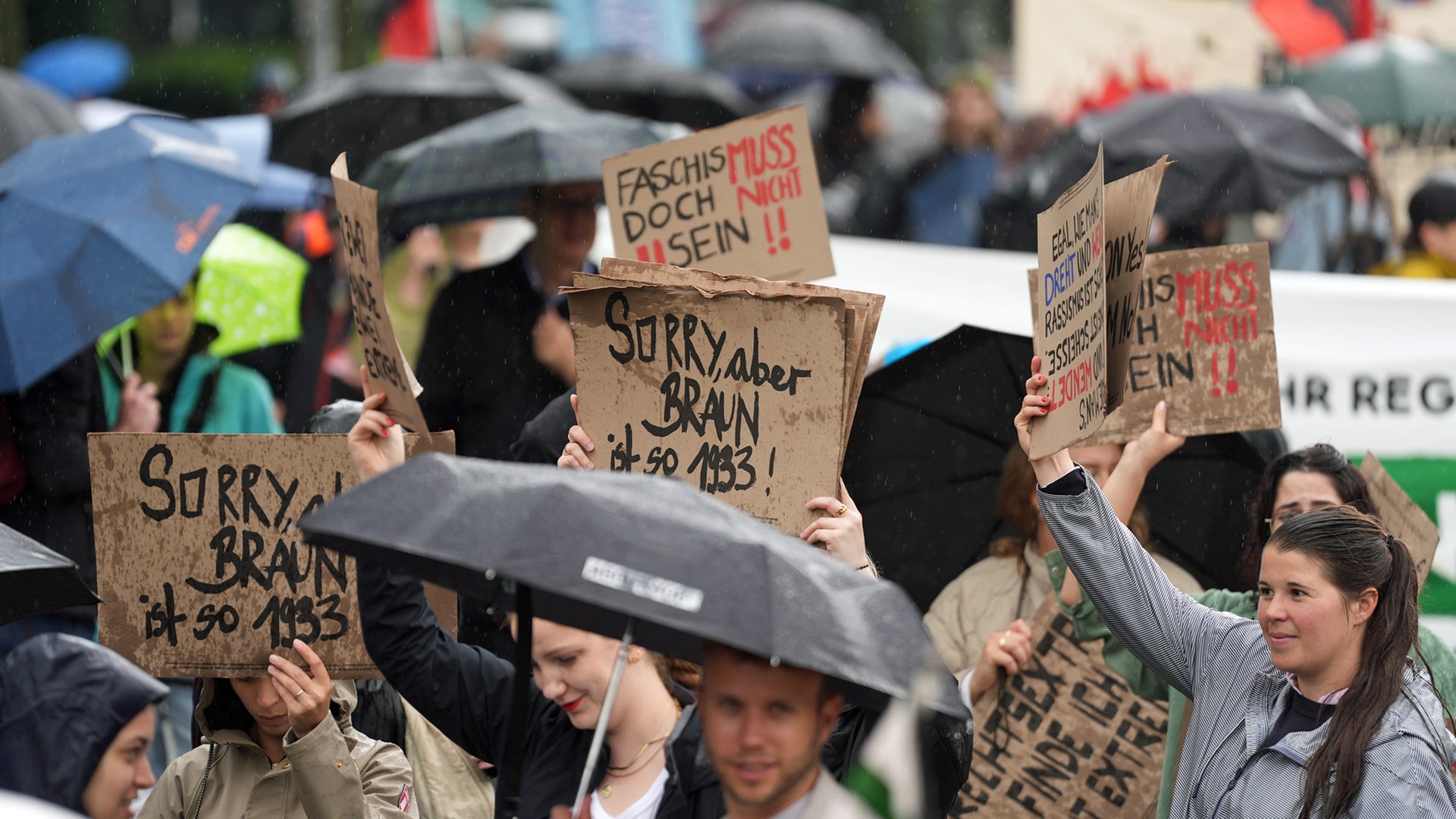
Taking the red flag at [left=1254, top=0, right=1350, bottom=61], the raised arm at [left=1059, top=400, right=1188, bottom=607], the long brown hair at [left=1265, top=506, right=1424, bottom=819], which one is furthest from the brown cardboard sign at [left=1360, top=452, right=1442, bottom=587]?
the red flag at [left=1254, top=0, right=1350, bottom=61]

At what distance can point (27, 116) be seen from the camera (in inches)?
324

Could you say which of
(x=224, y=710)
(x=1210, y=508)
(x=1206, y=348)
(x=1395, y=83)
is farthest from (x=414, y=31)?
(x=224, y=710)

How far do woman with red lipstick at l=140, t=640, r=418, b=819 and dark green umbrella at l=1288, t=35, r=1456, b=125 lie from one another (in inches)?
416

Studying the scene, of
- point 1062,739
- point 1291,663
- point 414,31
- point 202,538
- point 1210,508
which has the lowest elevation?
point 1062,739

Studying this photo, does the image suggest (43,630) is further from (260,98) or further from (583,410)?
(260,98)

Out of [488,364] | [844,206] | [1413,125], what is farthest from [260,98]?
[488,364]

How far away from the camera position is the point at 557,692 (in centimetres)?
360

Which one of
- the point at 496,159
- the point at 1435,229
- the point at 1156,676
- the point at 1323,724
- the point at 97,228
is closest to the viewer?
the point at 1323,724

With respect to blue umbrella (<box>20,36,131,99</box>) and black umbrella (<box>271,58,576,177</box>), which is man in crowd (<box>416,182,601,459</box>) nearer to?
black umbrella (<box>271,58,576,177</box>)

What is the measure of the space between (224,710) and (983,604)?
2060mm

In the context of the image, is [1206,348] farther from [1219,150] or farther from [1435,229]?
[1219,150]

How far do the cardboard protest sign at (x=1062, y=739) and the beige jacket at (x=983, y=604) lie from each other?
278 millimetres

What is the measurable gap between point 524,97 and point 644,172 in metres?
4.66

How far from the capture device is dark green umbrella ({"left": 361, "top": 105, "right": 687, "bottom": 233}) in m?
7.15
